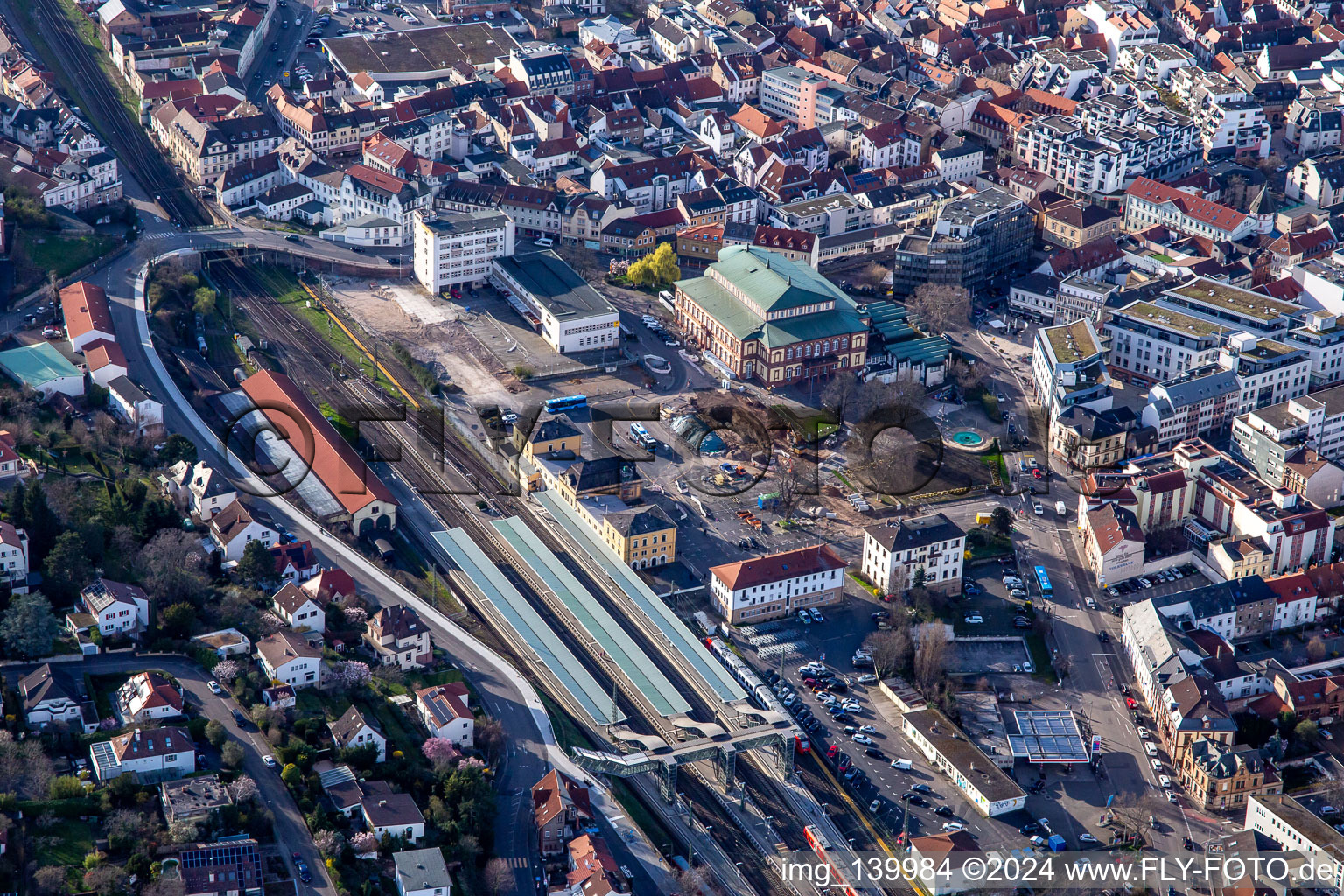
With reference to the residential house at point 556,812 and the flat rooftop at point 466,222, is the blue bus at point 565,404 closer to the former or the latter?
the flat rooftop at point 466,222

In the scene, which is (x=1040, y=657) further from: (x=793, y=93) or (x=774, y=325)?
(x=793, y=93)

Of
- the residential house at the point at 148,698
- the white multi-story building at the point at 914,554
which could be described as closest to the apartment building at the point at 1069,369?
the white multi-story building at the point at 914,554

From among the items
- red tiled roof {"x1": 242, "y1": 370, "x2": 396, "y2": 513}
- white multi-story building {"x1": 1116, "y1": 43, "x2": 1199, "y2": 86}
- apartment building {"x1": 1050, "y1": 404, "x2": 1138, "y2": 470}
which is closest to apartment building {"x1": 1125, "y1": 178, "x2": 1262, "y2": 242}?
white multi-story building {"x1": 1116, "y1": 43, "x2": 1199, "y2": 86}

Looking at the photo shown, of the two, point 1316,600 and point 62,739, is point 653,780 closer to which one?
point 62,739

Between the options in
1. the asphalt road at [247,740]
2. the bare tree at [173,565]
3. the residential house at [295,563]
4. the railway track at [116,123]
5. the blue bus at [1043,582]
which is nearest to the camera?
the asphalt road at [247,740]

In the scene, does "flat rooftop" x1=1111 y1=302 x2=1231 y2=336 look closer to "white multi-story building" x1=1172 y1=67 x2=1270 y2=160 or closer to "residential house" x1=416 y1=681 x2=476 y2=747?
"white multi-story building" x1=1172 y1=67 x2=1270 y2=160
